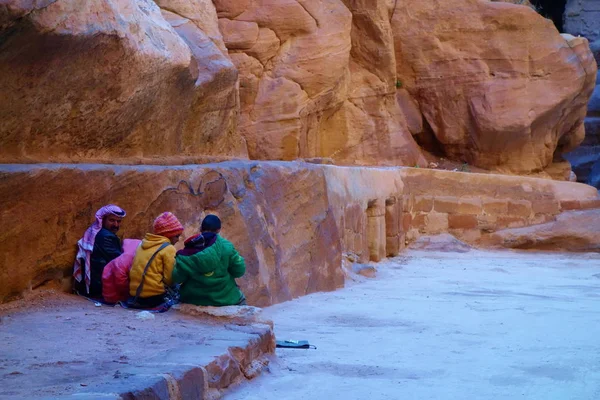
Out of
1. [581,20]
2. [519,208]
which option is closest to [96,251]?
[519,208]

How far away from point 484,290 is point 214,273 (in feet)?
12.7

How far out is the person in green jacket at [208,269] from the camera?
200 inches

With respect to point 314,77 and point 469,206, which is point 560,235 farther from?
point 314,77

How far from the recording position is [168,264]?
5324 mm

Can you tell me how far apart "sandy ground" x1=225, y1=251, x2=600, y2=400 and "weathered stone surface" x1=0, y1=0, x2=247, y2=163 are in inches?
83.0

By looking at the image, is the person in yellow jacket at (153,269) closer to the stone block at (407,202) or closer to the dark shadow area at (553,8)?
the stone block at (407,202)

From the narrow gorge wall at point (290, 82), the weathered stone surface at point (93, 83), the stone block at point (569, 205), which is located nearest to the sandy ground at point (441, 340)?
the weathered stone surface at point (93, 83)

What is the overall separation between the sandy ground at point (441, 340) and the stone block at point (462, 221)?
12.4 ft

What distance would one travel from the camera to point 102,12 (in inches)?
247

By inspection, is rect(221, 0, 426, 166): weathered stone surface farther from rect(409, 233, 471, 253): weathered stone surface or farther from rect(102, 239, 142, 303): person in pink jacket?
rect(102, 239, 142, 303): person in pink jacket

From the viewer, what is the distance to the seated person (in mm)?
5344

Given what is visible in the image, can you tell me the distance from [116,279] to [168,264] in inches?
14.7

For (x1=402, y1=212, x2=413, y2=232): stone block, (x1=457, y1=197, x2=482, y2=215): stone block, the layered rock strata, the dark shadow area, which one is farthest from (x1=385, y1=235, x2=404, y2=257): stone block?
the dark shadow area

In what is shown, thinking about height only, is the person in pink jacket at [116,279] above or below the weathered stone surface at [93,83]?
below
